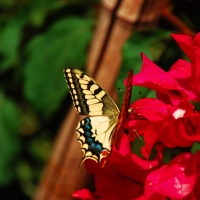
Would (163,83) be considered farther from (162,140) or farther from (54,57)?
(54,57)

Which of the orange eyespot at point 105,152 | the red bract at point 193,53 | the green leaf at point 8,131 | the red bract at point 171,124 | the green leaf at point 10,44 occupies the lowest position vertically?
the green leaf at point 8,131

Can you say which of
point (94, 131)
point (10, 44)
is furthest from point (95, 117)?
point (10, 44)

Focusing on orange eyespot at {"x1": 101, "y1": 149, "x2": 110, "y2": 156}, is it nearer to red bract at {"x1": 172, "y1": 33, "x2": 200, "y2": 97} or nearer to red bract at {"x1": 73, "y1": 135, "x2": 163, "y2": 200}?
red bract at {"x1": 73, "y1": 135, "x2": 163, "y2": 200}

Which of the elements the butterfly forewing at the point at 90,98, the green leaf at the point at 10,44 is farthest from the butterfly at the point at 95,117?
the green leaf at the point at 10,44

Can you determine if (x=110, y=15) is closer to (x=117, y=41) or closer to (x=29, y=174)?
(x=117, y=41)

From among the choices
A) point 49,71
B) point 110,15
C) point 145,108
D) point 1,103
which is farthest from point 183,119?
point 1,103

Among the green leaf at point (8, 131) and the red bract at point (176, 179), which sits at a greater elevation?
the red bract at point (176, 179)

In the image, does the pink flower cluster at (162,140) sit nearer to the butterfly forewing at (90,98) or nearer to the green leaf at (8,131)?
the butterfly forewing at (90,98)
